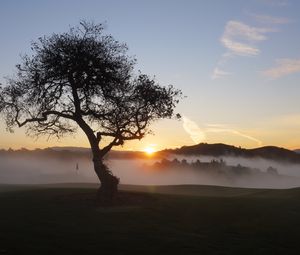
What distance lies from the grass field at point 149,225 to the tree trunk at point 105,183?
1583mm

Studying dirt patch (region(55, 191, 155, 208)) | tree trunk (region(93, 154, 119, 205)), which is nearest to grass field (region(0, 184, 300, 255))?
dirt patch (region(55, 191, 155, 208))

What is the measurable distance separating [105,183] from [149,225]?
12083 mm

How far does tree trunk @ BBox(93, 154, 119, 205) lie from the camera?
142 ft

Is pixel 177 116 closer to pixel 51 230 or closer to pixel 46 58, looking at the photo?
pixel 46 58

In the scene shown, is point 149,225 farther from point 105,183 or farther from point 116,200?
point 105,183

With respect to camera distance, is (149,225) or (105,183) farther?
(105,183)

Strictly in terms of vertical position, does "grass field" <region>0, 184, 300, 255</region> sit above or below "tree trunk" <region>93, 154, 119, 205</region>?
below

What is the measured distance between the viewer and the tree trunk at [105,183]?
1700 inches

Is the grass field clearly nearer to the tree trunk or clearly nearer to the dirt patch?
the dirt patch

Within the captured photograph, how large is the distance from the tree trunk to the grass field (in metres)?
1.58

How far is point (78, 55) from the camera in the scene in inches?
1758

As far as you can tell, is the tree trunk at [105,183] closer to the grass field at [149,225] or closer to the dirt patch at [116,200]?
the dirt patch at [116,200]

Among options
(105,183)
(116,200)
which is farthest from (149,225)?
(105,183)

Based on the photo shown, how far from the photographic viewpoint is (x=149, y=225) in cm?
3316
